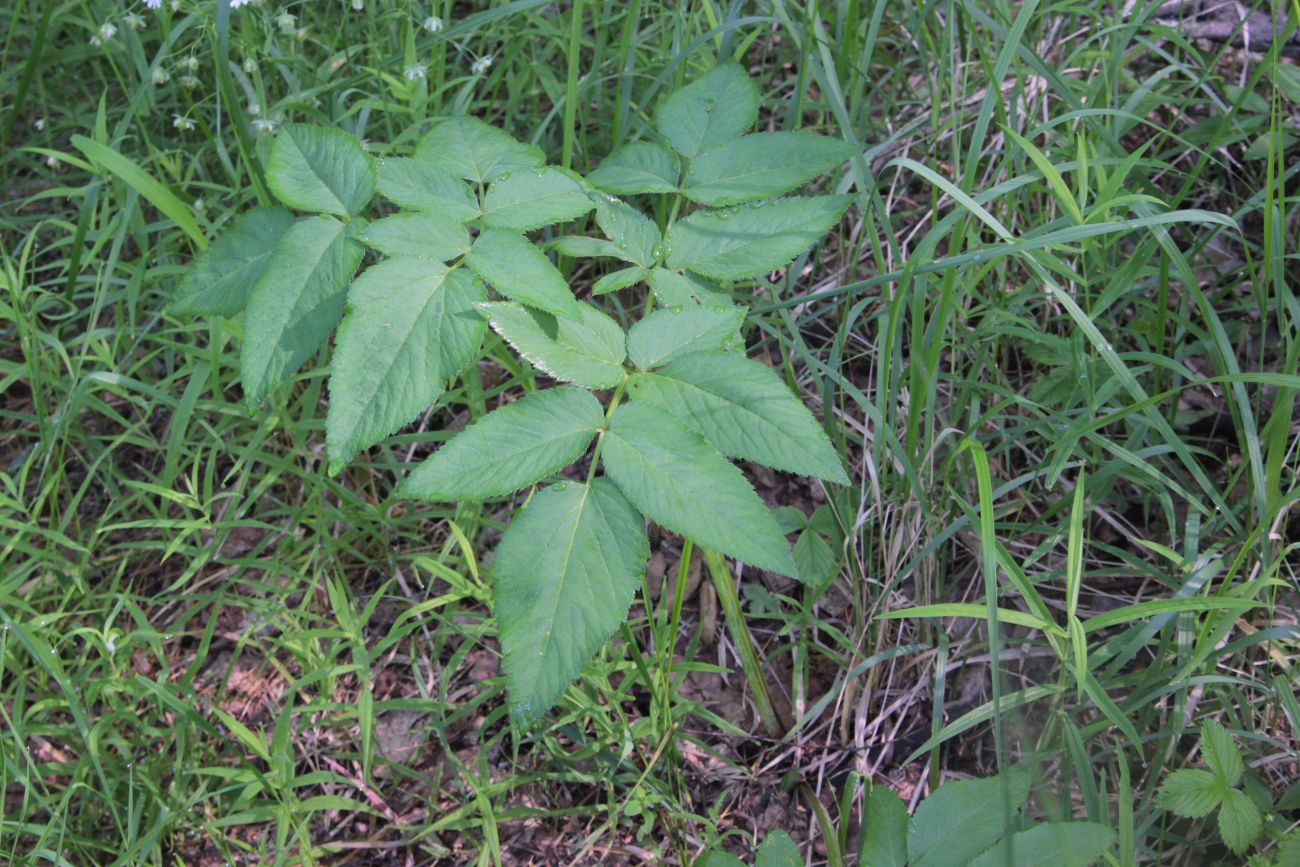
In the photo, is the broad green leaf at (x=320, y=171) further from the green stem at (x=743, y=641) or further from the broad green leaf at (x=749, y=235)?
the green stem at (x=743, y=641)

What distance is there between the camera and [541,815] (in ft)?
5.53

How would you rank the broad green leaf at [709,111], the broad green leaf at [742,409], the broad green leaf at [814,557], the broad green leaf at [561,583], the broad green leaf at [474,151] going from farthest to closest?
the broad green leaf at [814,557]
the broad green leaf at [709,111]
the broad green leaf at [474,151]
the broad green leaf at [742,409]
the broad green leaf at [561,583]

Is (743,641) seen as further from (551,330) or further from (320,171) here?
(320,171)

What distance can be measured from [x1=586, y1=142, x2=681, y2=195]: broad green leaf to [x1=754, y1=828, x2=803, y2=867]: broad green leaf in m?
0.94

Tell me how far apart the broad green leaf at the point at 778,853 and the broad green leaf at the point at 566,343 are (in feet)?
2.19

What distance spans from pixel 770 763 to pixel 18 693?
1.38 meters

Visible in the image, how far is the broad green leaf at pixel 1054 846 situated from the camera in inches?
49.8

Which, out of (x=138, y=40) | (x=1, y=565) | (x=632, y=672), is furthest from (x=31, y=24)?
(x=632, y=672)

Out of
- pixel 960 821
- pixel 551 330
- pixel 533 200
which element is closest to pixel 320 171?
pixel 533 200

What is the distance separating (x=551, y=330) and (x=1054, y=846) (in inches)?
36.2

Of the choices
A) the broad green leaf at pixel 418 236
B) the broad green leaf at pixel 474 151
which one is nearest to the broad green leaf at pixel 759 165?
the broad green leaf at pixel 474 151

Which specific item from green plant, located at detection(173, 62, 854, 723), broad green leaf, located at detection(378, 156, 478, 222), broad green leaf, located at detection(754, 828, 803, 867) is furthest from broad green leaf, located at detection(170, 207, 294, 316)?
broad green leaf, located at detection(754, 828, 803, 867)

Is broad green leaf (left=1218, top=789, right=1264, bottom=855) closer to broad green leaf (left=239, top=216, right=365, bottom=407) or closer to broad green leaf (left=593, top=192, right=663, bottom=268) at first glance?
broad green leaf (left=593, top=192, right=663, bottom=268)

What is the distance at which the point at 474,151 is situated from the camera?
1.41 m
